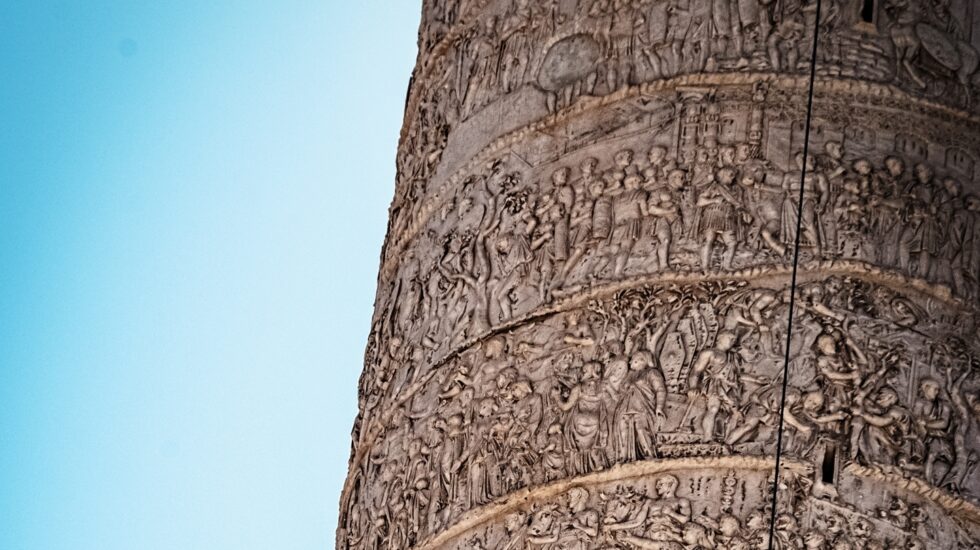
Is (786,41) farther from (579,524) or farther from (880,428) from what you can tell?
(579,524)

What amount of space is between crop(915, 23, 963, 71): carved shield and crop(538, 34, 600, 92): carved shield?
981 mm

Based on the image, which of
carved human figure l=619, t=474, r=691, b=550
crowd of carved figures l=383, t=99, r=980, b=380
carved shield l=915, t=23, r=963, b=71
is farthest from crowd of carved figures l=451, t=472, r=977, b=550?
carved shield l=915, t=23, r=963, b=71

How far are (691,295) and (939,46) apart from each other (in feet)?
4.02

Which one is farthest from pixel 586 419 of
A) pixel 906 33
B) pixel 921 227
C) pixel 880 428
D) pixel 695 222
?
pixel 906 33

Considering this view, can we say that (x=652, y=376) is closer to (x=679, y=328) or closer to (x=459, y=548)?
(x=679, y=328)

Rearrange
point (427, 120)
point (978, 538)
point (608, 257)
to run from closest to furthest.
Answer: point (978, 538), point (608, 257), point (427, 120)

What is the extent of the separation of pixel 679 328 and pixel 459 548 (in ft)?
2.79

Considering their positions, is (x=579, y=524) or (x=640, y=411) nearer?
(x=579, y=524)

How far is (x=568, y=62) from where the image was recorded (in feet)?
24.8

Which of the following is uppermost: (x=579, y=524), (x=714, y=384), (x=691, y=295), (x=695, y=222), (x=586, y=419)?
(x=695, y=222)

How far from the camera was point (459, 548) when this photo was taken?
6699mm

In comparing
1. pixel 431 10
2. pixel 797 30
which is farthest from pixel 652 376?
pixel 431 10

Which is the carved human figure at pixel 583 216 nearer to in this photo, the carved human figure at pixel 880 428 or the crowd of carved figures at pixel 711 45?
the crowd of carved figures at pixel 711 45

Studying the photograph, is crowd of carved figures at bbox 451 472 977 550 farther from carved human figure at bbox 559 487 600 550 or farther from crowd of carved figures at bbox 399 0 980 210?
crowd of carved figures at bbox 399 0 980 210
